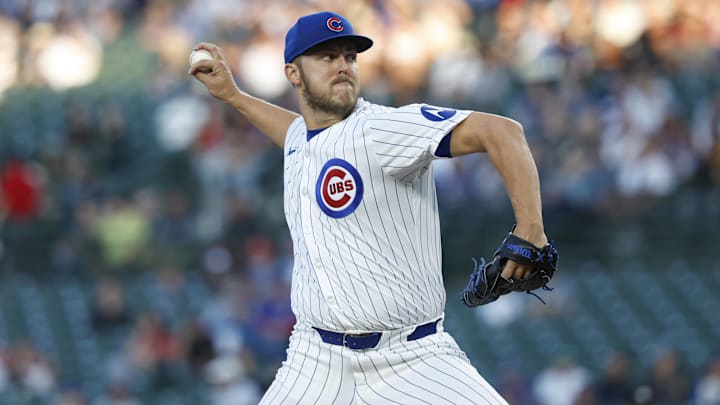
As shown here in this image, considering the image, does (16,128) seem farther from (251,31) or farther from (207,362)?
(207,362)

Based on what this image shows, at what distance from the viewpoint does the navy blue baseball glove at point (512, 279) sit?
12.3ft

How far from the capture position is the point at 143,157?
1227cm

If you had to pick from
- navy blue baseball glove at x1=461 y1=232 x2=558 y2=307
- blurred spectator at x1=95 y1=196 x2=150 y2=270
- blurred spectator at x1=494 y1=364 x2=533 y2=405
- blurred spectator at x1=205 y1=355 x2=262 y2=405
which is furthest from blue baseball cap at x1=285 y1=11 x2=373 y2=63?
blurred spectator at x1=95 y1=196 x2=150 y2=270

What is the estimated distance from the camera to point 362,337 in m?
4.33

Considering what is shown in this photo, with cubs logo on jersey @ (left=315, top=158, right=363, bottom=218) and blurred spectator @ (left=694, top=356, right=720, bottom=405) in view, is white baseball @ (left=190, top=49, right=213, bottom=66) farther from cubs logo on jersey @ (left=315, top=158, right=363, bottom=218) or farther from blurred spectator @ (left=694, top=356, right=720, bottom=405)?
blurred spectator @ (left=694, top=356, right=720, bottom=405)

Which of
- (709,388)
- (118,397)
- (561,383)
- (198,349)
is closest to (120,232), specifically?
(198,349)

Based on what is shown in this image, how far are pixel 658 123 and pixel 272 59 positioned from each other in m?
3.87

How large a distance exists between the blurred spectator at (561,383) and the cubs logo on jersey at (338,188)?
603 cm

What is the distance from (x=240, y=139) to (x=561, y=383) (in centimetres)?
Answer: 393

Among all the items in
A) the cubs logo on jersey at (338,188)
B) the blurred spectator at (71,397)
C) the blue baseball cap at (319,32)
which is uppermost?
the blue baseball cap at (319,32)

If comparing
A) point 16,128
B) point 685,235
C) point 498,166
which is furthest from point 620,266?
point 498,166

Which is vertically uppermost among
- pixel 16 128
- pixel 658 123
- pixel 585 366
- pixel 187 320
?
pixel 16 128

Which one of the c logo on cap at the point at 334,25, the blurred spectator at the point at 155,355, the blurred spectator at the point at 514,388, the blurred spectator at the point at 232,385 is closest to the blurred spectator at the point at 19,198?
the blurred spectator at the point at 155,355

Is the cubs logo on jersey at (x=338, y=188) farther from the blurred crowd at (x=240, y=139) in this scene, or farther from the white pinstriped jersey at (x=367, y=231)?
the blurred crowd at (x=240, y=139)
